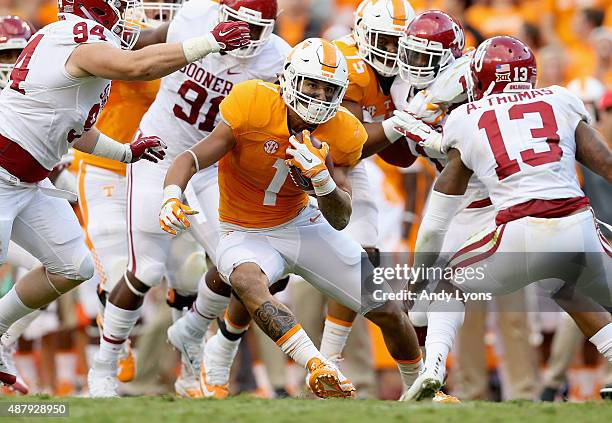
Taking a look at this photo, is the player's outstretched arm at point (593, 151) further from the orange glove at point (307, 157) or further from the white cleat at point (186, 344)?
the white cleat at point (186, 344)

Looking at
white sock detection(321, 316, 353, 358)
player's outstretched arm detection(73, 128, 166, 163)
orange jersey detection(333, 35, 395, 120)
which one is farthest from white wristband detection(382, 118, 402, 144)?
player's outstretched arm detection(73, 128, 166, 163)

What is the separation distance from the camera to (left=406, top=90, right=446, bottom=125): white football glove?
23.3ft

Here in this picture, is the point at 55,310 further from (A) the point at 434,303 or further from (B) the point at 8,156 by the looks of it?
(A) the point at 434,303

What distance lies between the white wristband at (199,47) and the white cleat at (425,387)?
195 centimetres

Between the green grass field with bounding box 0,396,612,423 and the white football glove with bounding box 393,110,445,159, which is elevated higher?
the white football glove with bounding box 393,110,445,159

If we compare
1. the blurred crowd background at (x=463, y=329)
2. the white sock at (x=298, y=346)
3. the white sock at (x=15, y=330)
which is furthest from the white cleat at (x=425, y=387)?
the white sock at (x=15, y=330)

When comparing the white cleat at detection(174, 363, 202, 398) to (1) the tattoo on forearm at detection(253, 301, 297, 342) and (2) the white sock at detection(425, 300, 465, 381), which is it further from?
(2) the white sock at detection(425, 300, 465, 381)

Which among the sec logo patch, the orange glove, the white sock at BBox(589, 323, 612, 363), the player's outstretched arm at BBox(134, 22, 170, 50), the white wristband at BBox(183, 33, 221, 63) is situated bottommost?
the white sock at BBox(589, 323, 612, 363)

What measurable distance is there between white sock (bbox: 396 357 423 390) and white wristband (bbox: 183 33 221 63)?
2099 millimetres

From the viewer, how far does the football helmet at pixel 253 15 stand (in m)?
7.29

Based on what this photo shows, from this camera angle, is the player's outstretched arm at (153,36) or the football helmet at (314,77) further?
the player's outstretched arm at (153,36)

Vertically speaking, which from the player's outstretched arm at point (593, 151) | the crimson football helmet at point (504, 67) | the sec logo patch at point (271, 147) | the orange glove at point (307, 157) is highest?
the crimson football helmet at point (504, 67)

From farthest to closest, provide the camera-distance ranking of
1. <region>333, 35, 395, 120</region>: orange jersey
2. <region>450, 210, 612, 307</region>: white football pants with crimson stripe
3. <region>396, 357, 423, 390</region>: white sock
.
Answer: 1. <region>333, 35, 395, 120</region>: orange jersey
2. <region>396, 357, 423, 390</region>: white sock
3. <region>450, 210, 612, 307</region>: white football pants with crimson stripe

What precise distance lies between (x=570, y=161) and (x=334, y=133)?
4.26 feet
